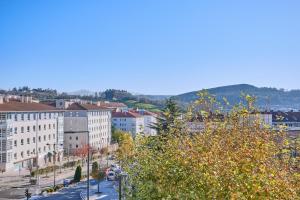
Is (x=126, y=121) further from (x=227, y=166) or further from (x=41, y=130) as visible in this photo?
(x=227, y=166)

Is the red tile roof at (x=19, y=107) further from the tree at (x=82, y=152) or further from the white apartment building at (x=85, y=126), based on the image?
the tree at (x=82, y=152)

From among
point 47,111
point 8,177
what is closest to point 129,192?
point 8,177

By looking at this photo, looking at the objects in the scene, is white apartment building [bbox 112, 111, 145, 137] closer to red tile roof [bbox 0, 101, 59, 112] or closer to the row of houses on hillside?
the row of houses on hillside

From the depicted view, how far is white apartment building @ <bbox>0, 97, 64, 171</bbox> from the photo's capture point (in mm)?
67812

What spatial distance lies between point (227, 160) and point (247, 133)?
94.7 inches

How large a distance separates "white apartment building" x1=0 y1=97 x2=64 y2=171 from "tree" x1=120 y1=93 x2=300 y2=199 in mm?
54771

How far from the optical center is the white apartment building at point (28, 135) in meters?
67.8

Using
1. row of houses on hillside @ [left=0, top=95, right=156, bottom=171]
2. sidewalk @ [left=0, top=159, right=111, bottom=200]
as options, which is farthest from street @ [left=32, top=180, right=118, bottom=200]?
row of houses on hillside @ [left=0, top=95, right=156, bottom=171]

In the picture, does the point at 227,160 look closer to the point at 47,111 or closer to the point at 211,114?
the point at 211,114

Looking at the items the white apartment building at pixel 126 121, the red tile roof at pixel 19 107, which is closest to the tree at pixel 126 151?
the red tile roof at pixel 19 107

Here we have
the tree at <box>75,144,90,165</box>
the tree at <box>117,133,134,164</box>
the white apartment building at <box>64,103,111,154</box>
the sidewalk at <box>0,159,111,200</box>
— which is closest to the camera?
the tree at <box>117,133,134,164</box>

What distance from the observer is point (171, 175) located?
13.1 m

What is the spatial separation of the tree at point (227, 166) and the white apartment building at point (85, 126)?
76.7m

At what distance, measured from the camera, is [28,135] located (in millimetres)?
76812
